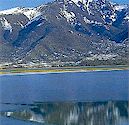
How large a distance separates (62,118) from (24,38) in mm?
153403

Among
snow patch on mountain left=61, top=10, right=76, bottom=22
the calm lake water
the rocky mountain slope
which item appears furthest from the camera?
snow patch on mountain left=61, top=10, right=76, bottom=22

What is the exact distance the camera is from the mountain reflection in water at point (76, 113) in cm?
2122

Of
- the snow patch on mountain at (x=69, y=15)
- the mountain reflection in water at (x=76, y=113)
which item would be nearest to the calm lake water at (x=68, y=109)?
the mountain reflection in water at (x=76, y=113)

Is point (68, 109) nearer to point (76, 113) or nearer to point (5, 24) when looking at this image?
point (76, 113)

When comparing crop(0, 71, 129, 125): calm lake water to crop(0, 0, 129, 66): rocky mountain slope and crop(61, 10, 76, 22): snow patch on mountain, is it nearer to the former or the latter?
crop(0, 0, 129, 66): rocky mountain slope

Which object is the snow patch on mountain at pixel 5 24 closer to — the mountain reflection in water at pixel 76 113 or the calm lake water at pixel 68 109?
the calm lake water at pixel 68 109

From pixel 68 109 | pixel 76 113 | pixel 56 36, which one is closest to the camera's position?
pixel 76 113

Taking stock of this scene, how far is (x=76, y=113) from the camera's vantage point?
77.4 feet

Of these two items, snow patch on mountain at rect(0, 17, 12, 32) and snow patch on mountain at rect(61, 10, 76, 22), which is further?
snow patch on mountain at rect(61, 10, 76, 22)

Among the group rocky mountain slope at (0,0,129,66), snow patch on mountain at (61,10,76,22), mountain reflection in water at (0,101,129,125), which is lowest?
mountain reflection in water at (0,101,129,125)

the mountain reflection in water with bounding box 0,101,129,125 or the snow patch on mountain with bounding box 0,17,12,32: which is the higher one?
the snow patch on mountain with bounding box 0,17,12,32

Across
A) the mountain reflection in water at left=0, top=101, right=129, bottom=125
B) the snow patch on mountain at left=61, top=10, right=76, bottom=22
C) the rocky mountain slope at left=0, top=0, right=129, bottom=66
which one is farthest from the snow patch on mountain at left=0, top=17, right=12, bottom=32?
the mountain reflection in water at left=0, top=101, right=129, bottom=125

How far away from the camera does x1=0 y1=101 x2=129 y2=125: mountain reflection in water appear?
21.2 metres

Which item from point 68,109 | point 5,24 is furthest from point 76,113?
point 5,24
